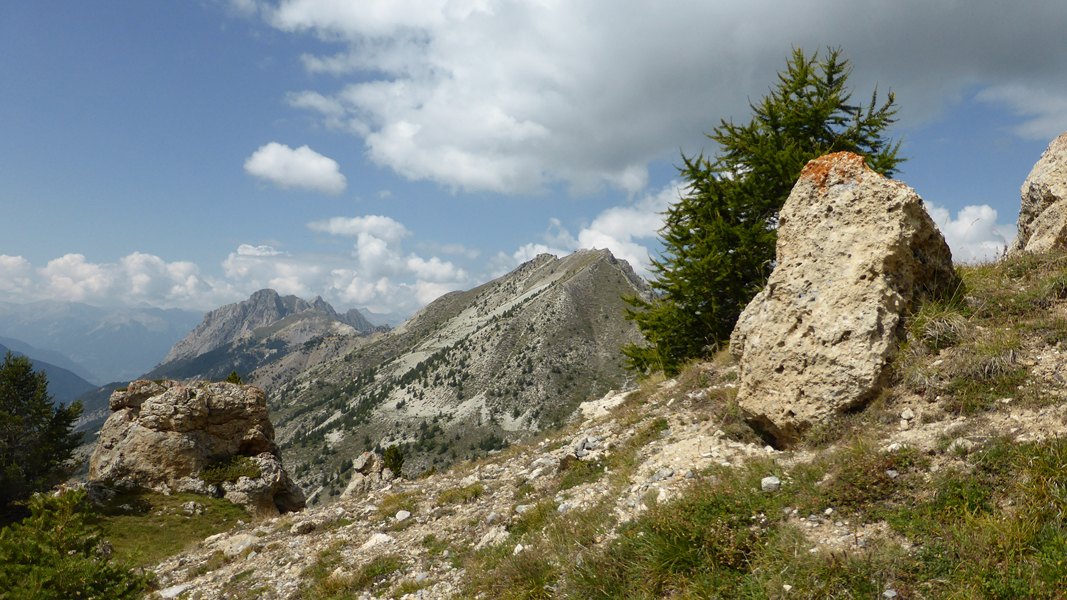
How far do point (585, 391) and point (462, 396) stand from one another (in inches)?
1809

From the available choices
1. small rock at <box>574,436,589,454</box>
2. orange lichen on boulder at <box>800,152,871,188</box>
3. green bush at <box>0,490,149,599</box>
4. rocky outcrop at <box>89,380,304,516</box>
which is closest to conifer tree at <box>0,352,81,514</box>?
rocky outcrop at <box>89,380,304,516</box>

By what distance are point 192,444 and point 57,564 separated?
3011cm

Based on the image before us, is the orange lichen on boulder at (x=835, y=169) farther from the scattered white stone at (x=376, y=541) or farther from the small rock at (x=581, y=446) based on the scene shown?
the scattered white stone at (x=376, y=541)

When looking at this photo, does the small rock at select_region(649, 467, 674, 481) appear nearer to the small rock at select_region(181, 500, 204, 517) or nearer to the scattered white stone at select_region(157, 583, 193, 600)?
the scattered white stone at select_region(157, 583, 193, 600)

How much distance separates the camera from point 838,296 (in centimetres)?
826

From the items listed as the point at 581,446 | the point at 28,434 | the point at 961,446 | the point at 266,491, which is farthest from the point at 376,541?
the point at 28,434

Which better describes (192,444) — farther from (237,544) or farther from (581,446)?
(581,446)

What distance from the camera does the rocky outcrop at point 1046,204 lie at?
1162cm

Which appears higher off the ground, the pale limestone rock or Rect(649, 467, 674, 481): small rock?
Rect(649, 467, 674, 481): small rock

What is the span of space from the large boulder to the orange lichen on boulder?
0.02 m

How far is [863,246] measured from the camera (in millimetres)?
8383

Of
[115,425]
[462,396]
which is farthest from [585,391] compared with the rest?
[115,425]

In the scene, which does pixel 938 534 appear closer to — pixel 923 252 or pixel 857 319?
pixel 857 319

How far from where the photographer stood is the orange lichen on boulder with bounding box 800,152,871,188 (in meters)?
9.24
